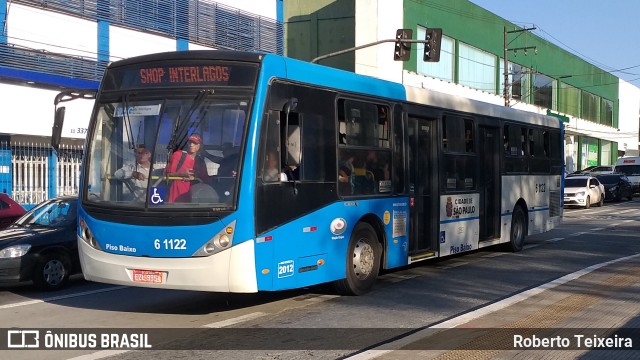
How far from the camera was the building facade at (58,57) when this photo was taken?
1992cm

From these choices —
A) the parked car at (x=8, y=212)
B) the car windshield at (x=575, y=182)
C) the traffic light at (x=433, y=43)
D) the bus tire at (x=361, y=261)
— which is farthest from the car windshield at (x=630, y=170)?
the parked car at (x=8, y=212)

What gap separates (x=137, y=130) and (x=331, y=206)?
270 cm

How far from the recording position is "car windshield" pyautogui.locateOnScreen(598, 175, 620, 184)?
39.0 m

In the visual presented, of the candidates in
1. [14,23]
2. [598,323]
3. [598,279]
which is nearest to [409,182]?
[598,279]

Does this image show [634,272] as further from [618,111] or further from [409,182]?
[618,111]

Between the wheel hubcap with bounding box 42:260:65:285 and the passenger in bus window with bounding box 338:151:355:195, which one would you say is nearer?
the passenger in bus window with bounding box 338:151:355:195

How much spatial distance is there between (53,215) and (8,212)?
3.53 metres

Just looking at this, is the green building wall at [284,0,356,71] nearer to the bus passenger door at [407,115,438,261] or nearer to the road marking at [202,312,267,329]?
the bus passenger door at [407,115,438,261]

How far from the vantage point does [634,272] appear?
468 inches

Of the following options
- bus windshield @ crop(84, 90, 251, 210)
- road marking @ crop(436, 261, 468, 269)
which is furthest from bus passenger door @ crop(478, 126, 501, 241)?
bus windshield @ crop(84, 90, 251, 210)

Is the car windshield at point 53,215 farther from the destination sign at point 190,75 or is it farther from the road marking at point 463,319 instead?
the road marking at point 463,319

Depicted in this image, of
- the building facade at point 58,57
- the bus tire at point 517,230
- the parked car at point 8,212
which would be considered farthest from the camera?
the building facade at point 58,57

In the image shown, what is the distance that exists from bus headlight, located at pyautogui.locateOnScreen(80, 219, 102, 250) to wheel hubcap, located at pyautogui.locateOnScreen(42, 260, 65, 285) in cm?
262

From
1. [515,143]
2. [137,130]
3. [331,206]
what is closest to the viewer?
[137,130]
